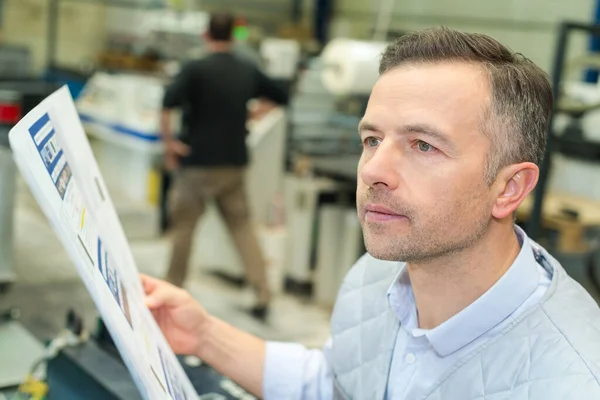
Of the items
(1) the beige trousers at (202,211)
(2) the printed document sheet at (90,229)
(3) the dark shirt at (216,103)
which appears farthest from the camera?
(1) the beige trousers at (202,211)

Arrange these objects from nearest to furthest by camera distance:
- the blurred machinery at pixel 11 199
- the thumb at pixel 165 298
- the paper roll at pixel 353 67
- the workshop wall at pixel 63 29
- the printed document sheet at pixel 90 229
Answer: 1. the printed document sheet at pixel 90 229
2. the thumb at pixel 165 298
3. the blurred machinery at pixel 11 199
4. the paper roll at pixel 353 67
5. the workshop wall at pixel 63 29

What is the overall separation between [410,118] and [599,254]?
1512mm

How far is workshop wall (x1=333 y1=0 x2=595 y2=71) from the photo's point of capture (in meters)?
6.84

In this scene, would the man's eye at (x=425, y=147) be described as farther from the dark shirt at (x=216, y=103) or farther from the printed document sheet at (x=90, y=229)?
the dark shirt at (x=216, y=103)

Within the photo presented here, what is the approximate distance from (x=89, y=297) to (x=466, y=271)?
2.76 m

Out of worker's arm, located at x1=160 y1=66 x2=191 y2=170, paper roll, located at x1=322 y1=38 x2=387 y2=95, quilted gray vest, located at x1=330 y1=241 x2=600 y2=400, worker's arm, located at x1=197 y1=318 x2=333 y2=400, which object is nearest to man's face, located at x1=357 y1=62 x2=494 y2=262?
quilted gray vest, located at x1=330 y1=241 x2=600 y2=400

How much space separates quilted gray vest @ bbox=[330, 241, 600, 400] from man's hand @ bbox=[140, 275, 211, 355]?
306 millimetres

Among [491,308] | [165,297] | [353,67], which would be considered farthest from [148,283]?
[353,67]

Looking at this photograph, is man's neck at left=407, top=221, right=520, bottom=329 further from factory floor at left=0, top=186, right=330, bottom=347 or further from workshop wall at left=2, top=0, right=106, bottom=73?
workshop wall at left=2, top=0, right=106, bottom=73

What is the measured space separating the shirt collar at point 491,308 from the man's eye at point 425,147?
8.1 inches

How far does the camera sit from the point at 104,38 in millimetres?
8734

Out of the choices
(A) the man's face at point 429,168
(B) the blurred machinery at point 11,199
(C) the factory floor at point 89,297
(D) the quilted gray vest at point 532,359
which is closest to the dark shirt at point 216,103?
(B) the blurred machinery at point 11,199

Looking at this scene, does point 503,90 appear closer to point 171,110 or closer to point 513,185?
point 513,185

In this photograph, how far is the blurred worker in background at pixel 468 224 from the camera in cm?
98
